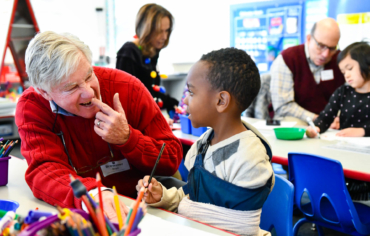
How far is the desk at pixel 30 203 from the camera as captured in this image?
86 cm

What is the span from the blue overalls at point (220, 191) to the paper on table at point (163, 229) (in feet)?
0.40

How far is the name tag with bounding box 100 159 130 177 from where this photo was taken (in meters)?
1.35

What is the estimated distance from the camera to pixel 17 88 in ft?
15.6

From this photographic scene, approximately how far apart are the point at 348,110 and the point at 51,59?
2093mm

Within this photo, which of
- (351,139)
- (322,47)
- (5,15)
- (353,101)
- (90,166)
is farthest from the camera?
(5,15)

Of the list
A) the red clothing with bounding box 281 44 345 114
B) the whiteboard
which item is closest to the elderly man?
the red clothing with bounding box 281 44 345 114

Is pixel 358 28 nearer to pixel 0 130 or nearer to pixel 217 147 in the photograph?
pixel 217 147

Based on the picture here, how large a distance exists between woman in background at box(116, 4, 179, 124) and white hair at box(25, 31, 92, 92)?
1.54 meters

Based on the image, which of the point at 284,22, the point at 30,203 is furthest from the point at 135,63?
the point at 284,22

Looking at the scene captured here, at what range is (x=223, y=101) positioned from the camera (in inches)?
38.9

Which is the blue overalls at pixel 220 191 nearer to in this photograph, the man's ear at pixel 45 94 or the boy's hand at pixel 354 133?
the man's ear at pixel 45 94

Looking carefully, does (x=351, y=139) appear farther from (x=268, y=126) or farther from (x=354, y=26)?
(x=354, y=26)

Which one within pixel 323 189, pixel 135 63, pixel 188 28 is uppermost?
pixel 188 28

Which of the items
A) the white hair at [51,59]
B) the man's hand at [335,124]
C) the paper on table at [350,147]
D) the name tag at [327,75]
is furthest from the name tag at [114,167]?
the name tag at [327,75]
